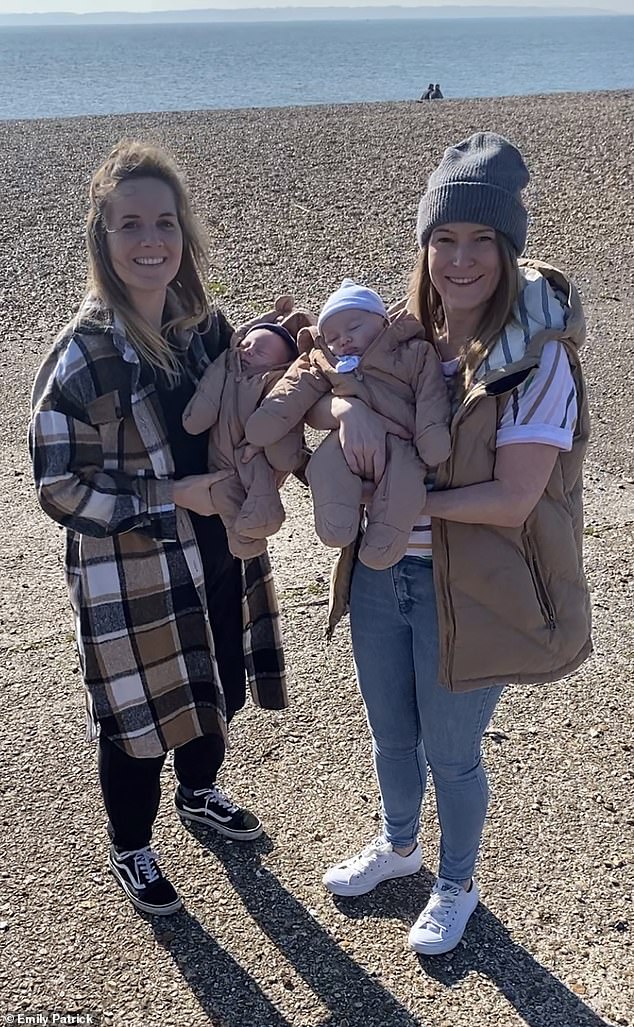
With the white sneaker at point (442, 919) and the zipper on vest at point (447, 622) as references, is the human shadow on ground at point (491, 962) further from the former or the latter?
the zipper on vest at point (447, 622)

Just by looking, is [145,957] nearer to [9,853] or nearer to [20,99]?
[9,853]

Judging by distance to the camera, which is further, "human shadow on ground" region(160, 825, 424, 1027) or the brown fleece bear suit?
"human shadow on ground" region(160, 825, 424, 1027)

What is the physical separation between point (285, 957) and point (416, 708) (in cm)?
83

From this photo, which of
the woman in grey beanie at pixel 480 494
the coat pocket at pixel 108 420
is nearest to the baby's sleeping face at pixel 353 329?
the woman in grey beanie at pixel 480 494

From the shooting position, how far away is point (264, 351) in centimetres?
274

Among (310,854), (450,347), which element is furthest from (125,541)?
(310,854)

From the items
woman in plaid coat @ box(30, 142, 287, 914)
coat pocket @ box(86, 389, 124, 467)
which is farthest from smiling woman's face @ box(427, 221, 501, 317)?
coat pocket @ box(86, 389, 124, 467)

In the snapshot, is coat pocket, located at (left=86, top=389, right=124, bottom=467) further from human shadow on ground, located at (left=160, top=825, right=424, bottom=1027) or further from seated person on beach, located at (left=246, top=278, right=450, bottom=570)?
human shadow on ground, located at (left=160, top=825, right=424, bottom=1027)

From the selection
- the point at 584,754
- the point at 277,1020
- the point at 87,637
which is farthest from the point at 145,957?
the point at 584,754

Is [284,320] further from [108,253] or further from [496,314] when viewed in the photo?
[496,314]

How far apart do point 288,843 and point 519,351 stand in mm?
1900

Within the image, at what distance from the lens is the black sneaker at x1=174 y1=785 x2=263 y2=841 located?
3.36m

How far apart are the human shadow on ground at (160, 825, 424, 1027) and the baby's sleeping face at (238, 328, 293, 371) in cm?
165

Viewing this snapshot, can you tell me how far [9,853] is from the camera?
11.0ft
